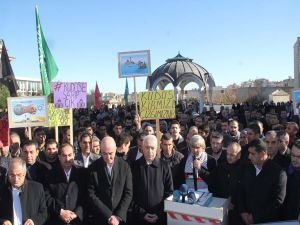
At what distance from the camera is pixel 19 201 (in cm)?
459

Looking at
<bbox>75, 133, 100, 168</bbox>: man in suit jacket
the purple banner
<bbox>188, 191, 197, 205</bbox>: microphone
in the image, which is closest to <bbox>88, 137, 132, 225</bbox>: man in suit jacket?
<bbox>188, 191, 197, 205</bbox>: microphone

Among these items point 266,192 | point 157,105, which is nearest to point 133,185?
point 266,192

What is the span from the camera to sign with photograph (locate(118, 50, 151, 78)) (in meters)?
10.7

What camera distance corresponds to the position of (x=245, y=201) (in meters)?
4.88

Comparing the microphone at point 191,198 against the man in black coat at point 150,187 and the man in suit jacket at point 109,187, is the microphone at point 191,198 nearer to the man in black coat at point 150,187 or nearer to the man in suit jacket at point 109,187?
the man in black coat at point 150,187

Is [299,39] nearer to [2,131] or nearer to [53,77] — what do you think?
[53,77]

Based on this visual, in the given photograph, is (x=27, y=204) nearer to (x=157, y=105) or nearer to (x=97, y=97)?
(x=157, y=105)

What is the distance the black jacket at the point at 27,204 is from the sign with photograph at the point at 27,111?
3467 millimetres

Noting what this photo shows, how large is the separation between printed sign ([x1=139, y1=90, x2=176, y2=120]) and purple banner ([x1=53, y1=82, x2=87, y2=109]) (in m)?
1.66

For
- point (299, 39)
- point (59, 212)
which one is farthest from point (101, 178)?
point (299, 39)

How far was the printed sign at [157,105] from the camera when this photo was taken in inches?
312

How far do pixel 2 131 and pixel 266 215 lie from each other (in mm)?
4859

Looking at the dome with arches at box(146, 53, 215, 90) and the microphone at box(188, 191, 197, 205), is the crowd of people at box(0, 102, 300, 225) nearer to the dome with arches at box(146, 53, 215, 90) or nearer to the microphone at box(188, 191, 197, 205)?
the microphone at box(188, 191, 197, 205)

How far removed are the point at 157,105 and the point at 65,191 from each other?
3460 mm
